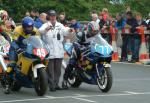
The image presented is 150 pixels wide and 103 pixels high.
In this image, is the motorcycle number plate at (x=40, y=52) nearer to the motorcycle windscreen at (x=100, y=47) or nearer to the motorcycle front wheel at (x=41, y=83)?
the motorcycle front wheel at (x=41, y=83)

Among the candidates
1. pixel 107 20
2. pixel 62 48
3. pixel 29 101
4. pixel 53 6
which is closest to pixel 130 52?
pixel 107 20

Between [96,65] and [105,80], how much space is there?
0.48m

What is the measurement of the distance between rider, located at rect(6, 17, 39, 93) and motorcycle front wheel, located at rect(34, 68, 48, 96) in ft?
3.06

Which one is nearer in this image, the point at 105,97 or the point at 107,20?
the point at 105,97

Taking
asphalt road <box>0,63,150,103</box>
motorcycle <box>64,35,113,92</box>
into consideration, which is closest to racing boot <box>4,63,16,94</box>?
asphalt road <box>0,63,150,103</box>

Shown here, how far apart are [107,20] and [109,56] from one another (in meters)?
10.3

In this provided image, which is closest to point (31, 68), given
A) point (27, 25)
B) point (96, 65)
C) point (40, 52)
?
point (40, 52)

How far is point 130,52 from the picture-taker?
23859mm

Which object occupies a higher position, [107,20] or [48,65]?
[107,20]

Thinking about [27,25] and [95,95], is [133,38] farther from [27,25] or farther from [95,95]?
[27,25]

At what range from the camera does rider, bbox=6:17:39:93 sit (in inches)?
576

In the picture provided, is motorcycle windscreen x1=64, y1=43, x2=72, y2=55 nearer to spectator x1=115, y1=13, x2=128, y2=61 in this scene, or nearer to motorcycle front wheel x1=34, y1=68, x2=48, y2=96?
motorcycle front wheel x1=34, y1=68, x2=48, y2=96

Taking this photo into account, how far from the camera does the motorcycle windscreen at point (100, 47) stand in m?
15.0

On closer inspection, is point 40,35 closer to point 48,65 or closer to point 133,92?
point 48,65
